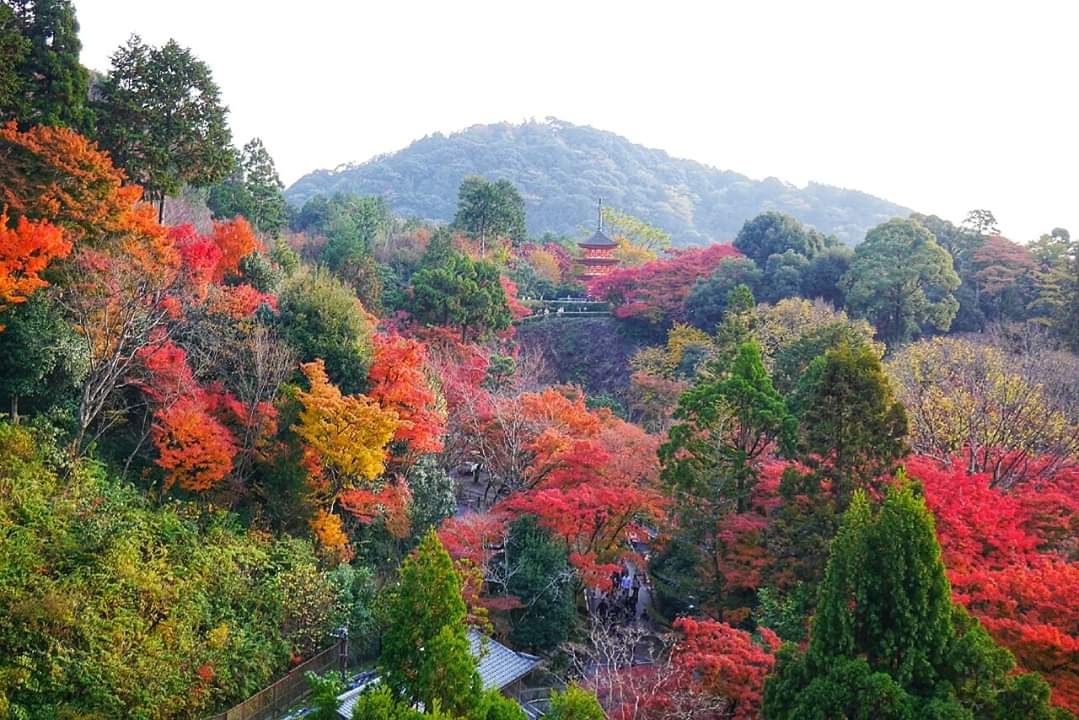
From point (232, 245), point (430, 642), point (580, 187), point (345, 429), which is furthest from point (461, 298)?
point (580, 187)

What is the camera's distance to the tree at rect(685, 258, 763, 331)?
3419cm

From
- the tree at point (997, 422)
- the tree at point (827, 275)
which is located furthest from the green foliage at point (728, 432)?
the tree at point (827, 275)

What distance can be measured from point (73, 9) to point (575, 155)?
8994 cm

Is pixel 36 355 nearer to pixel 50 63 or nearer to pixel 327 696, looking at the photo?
pixel 50 63

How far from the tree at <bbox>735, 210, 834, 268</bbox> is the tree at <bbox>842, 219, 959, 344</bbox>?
5.43 meters

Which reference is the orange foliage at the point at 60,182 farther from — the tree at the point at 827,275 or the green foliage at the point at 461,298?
the tree at the point at 827,275

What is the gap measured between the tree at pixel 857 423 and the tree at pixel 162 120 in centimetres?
1782

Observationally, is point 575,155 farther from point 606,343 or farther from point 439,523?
point 439,523

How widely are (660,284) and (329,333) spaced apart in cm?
2190

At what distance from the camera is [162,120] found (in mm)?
21703

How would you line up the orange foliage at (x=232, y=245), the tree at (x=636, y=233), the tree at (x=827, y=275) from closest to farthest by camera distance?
the orange foliage at (x=232, y=245), the tree at (x=827, y=275), the tree at (x=636, y=233)

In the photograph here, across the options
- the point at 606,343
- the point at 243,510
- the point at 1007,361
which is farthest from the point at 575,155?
the point at 243,510

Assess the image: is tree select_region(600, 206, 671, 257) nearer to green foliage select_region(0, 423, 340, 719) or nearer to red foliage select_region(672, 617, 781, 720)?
green foliage select_region(0, 423, 340, 719)

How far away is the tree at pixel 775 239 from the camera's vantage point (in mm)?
37125
